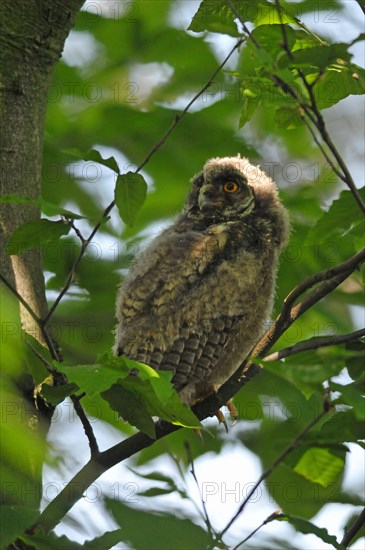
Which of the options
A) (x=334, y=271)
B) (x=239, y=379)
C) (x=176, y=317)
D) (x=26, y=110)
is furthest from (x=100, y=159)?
(x=176, y=317)

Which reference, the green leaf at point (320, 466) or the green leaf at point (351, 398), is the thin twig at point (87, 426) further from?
the green leaf at point (351, 398)

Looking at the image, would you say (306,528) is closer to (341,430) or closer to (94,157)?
(341,430)

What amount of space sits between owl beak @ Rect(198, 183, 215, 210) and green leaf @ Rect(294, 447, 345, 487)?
169 centimetres

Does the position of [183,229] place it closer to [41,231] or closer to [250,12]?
[250,12]

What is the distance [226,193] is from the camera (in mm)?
3926

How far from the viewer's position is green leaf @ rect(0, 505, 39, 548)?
1582 millimetres

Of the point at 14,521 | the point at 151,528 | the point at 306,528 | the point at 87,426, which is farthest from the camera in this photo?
the point at 87,426

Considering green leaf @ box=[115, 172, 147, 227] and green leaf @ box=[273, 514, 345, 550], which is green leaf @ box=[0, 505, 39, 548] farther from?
green leaf @ box=[115, 172, 147, 227]

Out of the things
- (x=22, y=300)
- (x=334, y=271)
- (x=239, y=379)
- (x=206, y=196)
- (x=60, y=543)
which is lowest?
(x=60, y=543)

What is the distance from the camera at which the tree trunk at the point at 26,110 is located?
2.88 metres

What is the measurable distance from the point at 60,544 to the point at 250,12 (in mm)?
1555

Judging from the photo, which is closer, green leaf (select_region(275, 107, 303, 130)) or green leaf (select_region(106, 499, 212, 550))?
green leaf (select_region(106, 499, 212, 550))

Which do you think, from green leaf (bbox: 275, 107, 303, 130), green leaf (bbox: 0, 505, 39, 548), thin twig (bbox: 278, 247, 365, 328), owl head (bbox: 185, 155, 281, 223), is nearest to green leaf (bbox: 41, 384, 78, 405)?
green leaf (bbox: 0, 505, 39, 548)

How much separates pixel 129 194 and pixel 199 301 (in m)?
1.11
